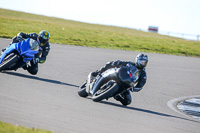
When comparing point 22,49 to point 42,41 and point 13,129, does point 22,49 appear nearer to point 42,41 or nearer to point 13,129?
point 42,41

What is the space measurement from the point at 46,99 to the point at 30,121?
215 centimetres

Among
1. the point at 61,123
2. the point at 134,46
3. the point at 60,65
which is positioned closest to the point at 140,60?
the point at 61,123

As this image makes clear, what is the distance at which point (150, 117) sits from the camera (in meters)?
7.86

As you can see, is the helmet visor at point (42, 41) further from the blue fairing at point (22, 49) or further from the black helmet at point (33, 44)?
the blue fairing at point (22, 49)

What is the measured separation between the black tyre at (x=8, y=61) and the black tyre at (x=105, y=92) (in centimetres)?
315

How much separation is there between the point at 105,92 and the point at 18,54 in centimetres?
372

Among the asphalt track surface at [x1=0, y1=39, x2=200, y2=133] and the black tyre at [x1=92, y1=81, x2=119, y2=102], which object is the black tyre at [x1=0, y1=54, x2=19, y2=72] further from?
the black tyre at [x1=92, y1=81, x2=119, y2=102]

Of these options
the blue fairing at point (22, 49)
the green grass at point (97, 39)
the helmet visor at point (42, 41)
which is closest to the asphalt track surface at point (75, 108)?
the blue fairing at point (22, 49)

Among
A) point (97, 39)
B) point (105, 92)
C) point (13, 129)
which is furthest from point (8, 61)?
point (97, 39)

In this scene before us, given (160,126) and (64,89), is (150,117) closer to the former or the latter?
(160,126)

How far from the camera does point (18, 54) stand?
10.8m

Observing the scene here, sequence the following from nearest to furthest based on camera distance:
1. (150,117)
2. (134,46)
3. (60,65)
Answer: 1. (150,117)
2. (60,65)
3. (134,46)

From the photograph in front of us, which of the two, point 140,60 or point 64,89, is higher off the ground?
point 140,60

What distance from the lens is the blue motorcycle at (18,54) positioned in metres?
10.6
